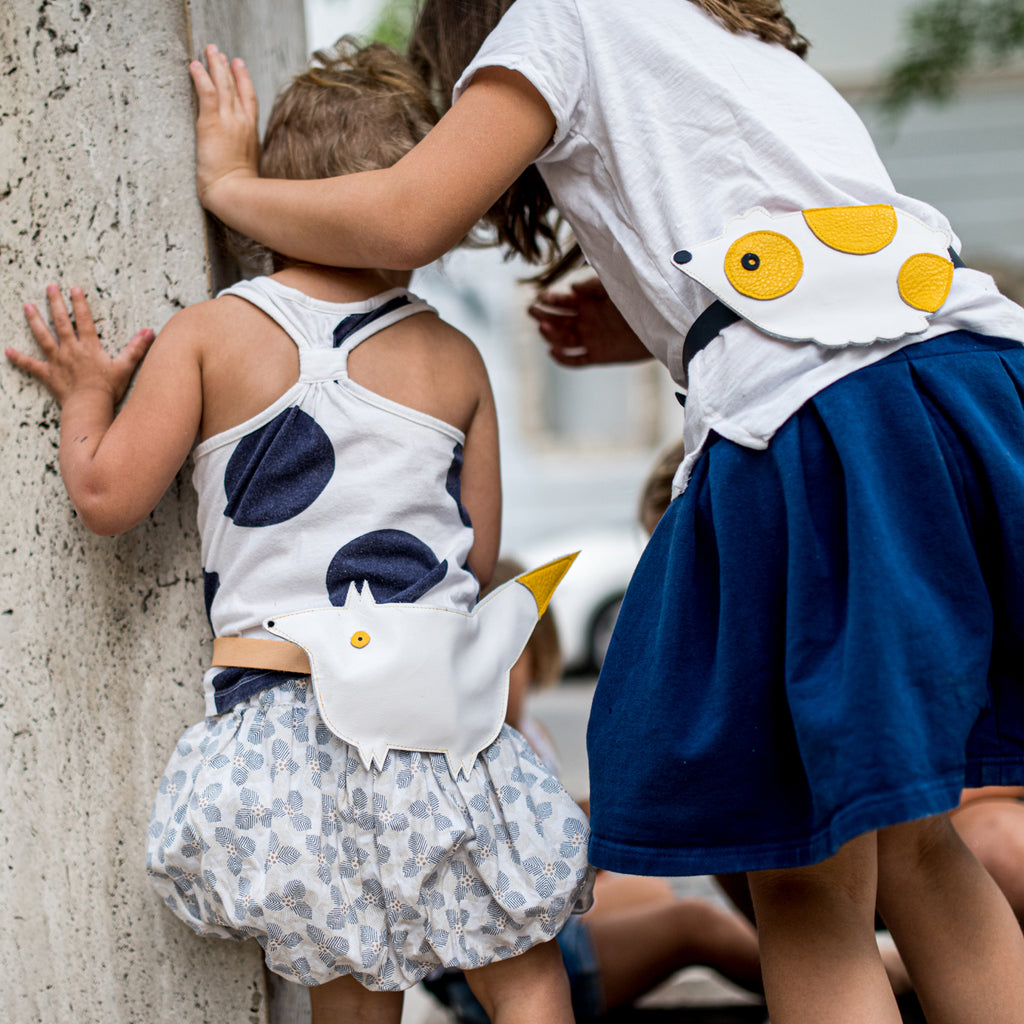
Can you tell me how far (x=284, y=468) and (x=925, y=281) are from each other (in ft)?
2.78

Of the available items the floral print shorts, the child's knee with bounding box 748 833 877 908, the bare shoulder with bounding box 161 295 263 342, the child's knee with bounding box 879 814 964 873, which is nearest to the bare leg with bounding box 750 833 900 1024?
the child's knee with bounding box 748 833 877 908

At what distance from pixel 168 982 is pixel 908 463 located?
1289 millimetres

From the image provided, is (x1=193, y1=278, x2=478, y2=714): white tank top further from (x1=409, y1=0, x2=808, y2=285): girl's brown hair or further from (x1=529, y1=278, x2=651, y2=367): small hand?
(x1=529, y1=278, x2=651, y2=367): small hand

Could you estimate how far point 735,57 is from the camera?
1473 millimetres

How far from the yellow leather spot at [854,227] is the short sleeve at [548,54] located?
1.12 ft

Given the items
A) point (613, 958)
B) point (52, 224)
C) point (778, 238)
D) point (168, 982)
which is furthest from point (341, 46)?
point (613, 958)

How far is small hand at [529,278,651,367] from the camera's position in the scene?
7.06 ft

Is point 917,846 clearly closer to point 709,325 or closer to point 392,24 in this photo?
point 709,325

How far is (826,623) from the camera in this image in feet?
3.97

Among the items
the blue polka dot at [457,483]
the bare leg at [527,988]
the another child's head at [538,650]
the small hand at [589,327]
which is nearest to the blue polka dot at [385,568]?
the blue polka dot at [457,483]

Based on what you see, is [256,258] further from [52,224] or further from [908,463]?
[908,463]

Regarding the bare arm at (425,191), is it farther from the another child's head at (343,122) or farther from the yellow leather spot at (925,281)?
the yellow leather spot at (925,281)


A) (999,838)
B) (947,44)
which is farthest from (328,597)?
(947,44)

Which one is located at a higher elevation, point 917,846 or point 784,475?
point 784,475
